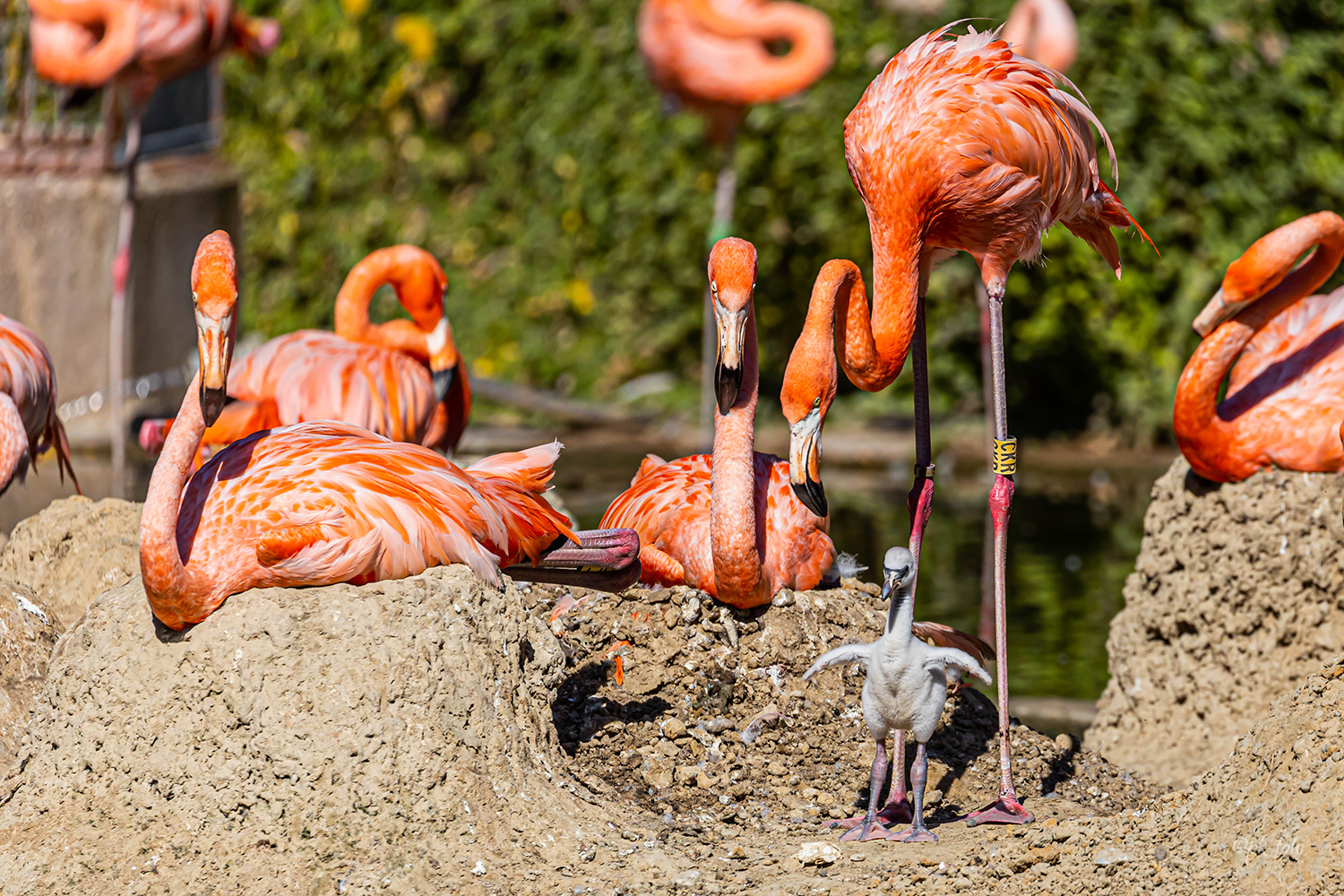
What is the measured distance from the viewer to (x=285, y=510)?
3832 mm

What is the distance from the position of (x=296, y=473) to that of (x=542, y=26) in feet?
29.3

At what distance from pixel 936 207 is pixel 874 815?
156cm

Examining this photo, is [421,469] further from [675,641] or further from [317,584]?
[675,641]

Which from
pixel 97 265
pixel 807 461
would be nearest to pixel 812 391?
pixel 807 461

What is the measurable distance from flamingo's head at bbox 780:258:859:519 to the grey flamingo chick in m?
0.35

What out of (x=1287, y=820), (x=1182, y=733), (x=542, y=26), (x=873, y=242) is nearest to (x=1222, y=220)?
(x=542, y=26)

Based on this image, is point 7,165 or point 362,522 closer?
point 362,522

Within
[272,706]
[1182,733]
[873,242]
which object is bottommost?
[1182,733]

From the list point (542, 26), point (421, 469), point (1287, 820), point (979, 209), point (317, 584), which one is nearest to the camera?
point (1287, 820)

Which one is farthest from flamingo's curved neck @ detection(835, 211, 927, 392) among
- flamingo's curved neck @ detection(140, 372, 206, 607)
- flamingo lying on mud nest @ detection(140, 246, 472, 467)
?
flamingo lying on mud nest @ detection(140, 246, 472, 467)

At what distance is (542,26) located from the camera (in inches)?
484

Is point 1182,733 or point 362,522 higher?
point 362,522

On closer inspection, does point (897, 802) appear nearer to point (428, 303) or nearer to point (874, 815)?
point (874, 815)

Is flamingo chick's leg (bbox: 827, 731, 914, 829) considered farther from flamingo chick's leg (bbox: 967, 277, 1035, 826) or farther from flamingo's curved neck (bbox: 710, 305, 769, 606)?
flamingo's curved neck (bbox: 710, 305, 769, 606)
